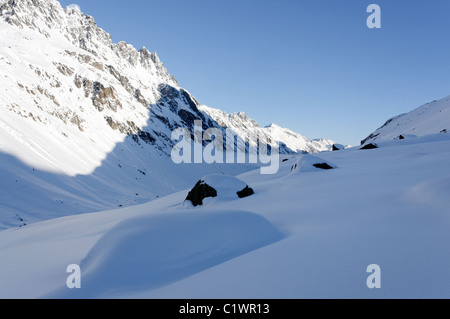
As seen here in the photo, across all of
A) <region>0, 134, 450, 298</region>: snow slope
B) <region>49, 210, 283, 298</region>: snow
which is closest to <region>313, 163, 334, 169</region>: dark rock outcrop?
<region>0, 134, 450, 298</region>: snow slope

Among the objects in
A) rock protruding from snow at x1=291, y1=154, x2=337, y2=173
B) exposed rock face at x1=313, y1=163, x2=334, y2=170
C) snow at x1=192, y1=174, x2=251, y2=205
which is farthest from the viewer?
exposed rock face at x1=313, y1=163, x2=334, y2=170

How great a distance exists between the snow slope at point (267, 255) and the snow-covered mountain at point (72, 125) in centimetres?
1742

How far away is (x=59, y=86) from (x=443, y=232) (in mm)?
67846

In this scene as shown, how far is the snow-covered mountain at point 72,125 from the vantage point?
25641 mm

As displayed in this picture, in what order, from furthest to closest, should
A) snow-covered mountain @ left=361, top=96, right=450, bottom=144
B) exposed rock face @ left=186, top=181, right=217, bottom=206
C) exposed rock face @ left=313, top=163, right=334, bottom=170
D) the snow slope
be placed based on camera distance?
snow-covered mountain @ left=361, top=96, right=450, bottom=144
exposed rock face @ left=313, top=163, right=334, bottom=170
exposed rock face @ left=186, top=181, right=217, bottom=206
the snow slope

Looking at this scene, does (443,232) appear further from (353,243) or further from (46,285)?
(46,285)

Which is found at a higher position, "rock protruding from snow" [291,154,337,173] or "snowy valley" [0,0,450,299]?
"rock protruding from snow" [291,154,337,173]

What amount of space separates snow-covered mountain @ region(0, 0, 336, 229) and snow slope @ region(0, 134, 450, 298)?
1742 centimetres

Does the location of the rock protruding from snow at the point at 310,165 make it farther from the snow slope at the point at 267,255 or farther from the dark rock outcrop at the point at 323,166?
the snow slope at the point at 267,255

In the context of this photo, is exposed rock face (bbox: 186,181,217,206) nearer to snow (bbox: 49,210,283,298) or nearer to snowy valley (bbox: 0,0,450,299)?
snowy valley (bbox: 0,0,450,299)

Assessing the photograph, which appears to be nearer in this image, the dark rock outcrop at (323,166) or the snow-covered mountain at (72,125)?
the dark rock outcrop at (323,166)

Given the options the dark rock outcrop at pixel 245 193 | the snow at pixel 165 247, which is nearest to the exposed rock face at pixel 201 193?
the dark rock outcrop at pixel 245 193

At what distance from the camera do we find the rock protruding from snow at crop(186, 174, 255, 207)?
8297 millimetres

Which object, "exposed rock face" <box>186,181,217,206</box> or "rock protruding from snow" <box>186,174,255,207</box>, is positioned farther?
"exposed rock face" <box>186,181,217,206</box>
